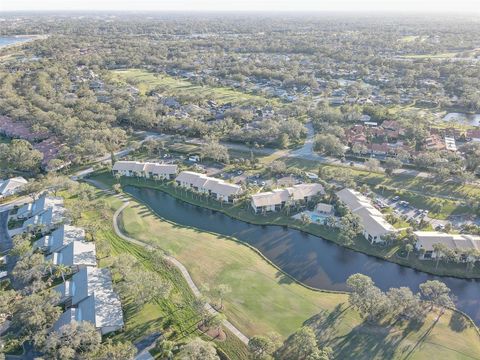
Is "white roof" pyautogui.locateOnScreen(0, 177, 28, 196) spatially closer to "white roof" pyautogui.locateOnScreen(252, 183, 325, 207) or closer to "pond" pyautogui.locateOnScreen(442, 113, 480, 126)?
"white roof" pyautogui.locateOnScreen(252, 183, 325, 207)

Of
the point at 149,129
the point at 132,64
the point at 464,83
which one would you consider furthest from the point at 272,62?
the point at 149,129

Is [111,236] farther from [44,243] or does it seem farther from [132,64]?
[132,64]

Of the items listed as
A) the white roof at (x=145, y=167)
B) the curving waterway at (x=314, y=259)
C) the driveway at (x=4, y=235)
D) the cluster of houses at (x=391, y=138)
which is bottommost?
the curving waterway at (x=314, y=259)

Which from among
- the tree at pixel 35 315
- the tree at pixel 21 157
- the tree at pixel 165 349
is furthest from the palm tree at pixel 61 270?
the tree at pixel 21 157

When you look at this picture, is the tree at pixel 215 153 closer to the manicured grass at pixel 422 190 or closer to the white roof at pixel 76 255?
the manicured grass at pixel 422 190

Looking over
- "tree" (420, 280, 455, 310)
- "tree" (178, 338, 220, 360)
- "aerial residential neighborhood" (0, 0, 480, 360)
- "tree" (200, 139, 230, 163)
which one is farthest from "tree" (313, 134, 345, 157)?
"tree" (178, 338, 220, 360)

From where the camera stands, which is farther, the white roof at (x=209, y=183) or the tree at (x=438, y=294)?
the white roof at (x=209, y=183)

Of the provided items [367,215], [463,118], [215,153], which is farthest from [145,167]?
[463,118]
